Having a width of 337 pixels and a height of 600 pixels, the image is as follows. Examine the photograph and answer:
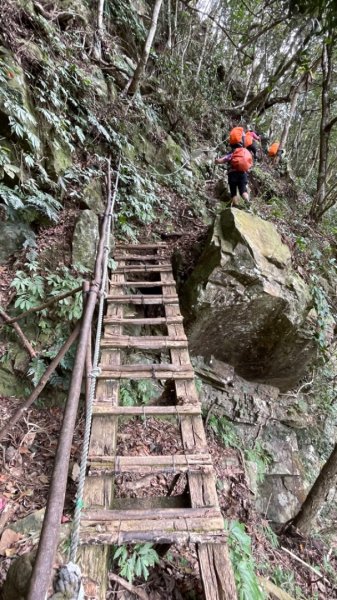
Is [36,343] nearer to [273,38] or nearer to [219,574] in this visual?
[219,574]

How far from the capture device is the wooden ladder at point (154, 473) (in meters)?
1.69

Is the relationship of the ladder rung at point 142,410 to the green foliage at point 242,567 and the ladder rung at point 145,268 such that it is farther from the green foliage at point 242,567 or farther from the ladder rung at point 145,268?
the ladder rung at point 145,268

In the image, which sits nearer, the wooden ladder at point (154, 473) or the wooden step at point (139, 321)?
the wooden ladder at point (154, 473)

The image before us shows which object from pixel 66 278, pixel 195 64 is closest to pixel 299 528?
pixel 66 278

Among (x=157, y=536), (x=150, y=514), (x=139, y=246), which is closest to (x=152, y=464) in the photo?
(x=150, y=514)

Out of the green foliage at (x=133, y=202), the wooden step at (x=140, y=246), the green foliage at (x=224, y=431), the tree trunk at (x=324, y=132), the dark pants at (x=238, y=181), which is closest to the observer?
the green foliage at (x=224, y=431)

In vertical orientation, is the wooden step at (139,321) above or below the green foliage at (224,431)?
above

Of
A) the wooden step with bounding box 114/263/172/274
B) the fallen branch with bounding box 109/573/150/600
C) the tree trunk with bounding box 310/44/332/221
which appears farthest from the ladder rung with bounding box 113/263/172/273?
the tree trunk with bounding box 310/44/332/221

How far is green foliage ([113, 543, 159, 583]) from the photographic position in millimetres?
2154

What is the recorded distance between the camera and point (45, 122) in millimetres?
4227

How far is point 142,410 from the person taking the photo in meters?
2.49

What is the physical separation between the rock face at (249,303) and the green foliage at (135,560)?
8.38 feet

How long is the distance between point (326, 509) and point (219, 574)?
4.29 metres

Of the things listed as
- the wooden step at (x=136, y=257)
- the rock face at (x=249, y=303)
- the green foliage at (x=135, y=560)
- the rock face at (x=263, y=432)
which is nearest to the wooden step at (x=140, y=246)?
the wooden step at (x=136, y=257)
